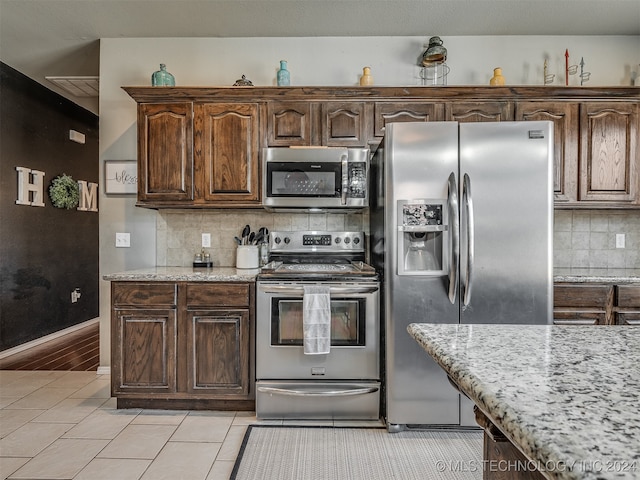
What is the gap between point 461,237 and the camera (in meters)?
2.24

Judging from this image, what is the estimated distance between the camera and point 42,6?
111 inches

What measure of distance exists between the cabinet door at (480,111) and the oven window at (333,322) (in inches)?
62.5

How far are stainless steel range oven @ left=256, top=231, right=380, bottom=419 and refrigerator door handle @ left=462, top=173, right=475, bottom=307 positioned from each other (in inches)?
21.1

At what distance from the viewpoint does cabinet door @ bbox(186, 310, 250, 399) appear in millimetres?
2486

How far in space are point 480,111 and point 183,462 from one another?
2962mm

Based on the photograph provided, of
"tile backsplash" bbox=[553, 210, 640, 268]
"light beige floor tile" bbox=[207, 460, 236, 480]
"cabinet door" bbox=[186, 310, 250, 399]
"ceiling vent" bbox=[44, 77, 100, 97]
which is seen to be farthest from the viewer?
"ceiling vent" bbox=[44, 77, 100, 97]

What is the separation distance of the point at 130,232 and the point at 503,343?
3.14 m

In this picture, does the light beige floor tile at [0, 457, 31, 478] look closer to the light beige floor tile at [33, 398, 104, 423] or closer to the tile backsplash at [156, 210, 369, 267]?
the light beige floor tile at [33, 398, 104, 423]

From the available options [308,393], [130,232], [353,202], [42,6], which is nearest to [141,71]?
[42,6]

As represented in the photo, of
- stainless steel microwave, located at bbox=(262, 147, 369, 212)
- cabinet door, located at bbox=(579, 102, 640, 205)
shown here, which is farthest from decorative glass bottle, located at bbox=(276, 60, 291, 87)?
cabinet door, located at bbox=(579, 102, 640, 205)

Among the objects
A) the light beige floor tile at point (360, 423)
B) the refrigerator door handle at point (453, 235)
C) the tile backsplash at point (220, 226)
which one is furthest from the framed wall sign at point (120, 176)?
the refrigerator door handle at point (453, 235)

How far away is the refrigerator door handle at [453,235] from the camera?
7.29 feet

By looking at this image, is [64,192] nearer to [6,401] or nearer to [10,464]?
[6,401]

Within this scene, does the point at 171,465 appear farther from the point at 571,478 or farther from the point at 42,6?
the point at 42,6
